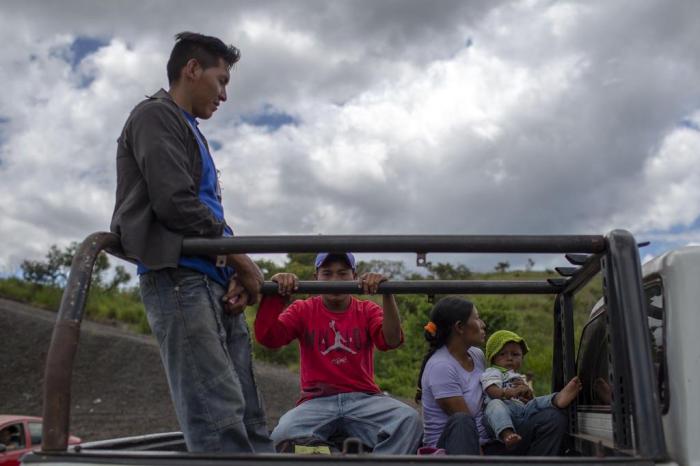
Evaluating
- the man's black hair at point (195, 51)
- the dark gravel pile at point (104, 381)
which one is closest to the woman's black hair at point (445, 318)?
the man's black hair at point (195, 51)

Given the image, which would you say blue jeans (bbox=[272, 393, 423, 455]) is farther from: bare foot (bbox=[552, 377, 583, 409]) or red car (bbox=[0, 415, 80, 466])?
red car (bbox=[0, 415, 80, 466])

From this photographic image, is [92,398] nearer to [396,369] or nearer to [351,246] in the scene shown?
[396,369]

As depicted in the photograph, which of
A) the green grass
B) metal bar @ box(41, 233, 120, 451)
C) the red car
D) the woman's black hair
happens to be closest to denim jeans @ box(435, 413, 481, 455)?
the woman's black hair

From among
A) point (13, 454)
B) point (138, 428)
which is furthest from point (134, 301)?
point (13, 454)

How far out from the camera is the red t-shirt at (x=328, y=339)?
3.67 metres

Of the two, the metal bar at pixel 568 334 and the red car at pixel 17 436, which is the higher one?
the metal bar at pixel 568 334

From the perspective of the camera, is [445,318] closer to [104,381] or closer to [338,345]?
[338,345]

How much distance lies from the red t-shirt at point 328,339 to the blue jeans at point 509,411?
24.6 inches

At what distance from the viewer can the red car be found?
10.3 metres

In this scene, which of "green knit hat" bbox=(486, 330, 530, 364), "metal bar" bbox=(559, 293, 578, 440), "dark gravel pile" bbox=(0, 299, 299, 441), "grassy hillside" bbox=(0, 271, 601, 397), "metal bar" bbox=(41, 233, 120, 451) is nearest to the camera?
"metal bar" bbox=(41, 233, 120, 451)

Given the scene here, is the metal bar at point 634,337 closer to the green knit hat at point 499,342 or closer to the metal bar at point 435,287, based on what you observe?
the metal bar at point 435,287

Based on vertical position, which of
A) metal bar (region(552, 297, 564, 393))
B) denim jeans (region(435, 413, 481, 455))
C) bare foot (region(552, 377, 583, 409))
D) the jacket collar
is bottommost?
denim jeans (region(435, 413, 481, 455))

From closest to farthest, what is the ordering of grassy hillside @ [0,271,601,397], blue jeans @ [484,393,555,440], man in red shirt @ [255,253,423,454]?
1. blue jeans @ [484,393,555,440]
2. man in red shirt @ [255,253,423,454]
3. grassy hillside @ [0,271,601,397]

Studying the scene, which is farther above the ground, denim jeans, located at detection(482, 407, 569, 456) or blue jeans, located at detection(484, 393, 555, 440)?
blue jeans, located at detection(484, 393, 555, 440)
